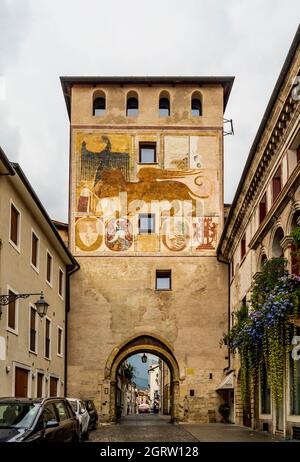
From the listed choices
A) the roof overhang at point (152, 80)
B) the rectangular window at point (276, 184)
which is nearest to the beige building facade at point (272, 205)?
the rectangular window at point (276, 184)

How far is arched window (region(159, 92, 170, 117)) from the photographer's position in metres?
40.0

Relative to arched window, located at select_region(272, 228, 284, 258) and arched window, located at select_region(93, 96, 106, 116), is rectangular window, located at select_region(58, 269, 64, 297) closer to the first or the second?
arched window, located at select_region(93, 96, 106, 116)

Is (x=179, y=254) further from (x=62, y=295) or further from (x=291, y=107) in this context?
(x=291, y=107)

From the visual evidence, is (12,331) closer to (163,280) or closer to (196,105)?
(163,280)

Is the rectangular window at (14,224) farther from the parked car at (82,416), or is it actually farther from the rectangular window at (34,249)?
the parked car at (82,416)

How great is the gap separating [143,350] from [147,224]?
6.19 meters

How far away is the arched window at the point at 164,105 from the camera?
3997cm

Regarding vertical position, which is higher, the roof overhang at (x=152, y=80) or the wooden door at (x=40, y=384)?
the roof overhang at (x=152, y=80)

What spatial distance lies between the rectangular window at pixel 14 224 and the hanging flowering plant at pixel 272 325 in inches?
314

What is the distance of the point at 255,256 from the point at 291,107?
8.14 m

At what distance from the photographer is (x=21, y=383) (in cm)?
2595

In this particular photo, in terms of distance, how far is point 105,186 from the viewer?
1505 inches

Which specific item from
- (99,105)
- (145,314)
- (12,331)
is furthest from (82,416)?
(99,105)

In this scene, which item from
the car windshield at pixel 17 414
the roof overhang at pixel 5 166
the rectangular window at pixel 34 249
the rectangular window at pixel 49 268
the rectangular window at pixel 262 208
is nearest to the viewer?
the car windshield at pixel 17 414
